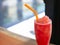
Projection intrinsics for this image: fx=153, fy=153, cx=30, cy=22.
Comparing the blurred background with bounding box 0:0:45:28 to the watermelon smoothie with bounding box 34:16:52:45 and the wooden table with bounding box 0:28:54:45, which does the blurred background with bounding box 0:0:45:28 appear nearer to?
the wooden table with bounding box 0:28:54:45

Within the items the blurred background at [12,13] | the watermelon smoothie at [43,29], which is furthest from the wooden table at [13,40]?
the blurred background at [12,13]

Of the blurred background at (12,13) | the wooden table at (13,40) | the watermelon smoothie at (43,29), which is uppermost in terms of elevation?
the watermelon smoothie at (43,29)

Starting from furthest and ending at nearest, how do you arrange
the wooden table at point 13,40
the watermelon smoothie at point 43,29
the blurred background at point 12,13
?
the blurred background at point 12,13
the wooden table at point 13,40
the watermelon smoothie at point 43,29

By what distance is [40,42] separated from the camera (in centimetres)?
70

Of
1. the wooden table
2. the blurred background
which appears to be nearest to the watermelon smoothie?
the wooden table

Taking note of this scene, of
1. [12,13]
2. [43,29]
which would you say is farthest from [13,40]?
[12,13]

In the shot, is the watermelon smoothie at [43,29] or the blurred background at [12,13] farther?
the blurred background at [12,13]

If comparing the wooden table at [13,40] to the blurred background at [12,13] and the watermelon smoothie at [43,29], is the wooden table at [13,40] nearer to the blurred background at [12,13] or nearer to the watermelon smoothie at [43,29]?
the watermelon smoothie at [43,29]

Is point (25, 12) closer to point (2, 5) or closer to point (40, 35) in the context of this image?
point (2, 5)

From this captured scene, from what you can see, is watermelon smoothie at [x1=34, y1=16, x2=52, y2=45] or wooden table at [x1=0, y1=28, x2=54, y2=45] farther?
wooden table at [x1=0, y1=28, x2=54, y2=45]

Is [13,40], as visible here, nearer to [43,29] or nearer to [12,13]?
[43,29]
